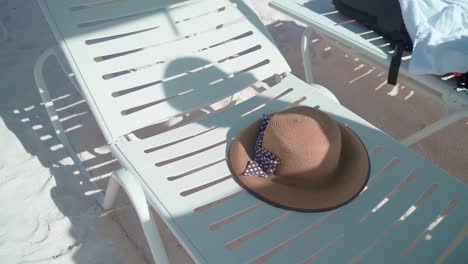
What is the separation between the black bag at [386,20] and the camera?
209cm

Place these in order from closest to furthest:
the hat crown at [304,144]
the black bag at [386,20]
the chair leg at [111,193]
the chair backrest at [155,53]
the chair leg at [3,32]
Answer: the hat crown at [304,144], the chair leg at [111,193], the chair backrest at [155,53], the black bag at [386,20], the chair leg at [3,32]

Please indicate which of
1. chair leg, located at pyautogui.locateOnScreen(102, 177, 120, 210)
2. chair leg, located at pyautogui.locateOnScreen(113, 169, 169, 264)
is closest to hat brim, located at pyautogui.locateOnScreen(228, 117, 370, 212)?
chair leg, located at pyautogui.locateOnScreen(113, 169, 169, 264)

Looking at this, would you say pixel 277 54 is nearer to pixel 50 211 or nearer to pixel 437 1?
pixel 437 1

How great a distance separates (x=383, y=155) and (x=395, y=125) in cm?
84

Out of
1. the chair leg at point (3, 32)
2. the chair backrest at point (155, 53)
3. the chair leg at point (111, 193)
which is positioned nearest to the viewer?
the chair leg at point (111, 193)

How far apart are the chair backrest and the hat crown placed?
1.87 ft

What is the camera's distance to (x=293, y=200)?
1.56 metres

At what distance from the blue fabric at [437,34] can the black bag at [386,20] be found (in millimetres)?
54

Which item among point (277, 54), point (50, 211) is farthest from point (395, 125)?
point (50, 211)

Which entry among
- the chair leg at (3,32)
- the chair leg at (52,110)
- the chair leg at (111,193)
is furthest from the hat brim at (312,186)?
the chair leg at (3,32)

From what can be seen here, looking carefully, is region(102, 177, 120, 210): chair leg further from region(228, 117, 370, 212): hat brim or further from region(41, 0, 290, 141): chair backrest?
region(228, 117, 370, 212): hat brim

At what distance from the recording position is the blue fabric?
1.95 metres

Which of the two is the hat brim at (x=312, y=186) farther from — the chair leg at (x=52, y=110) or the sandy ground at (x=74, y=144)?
the chair leg at (x=52, y=110)

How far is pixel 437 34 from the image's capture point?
205 centimetres
